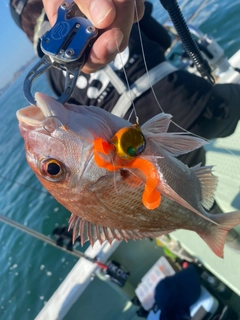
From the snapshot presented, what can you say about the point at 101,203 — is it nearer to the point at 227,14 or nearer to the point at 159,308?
the point at 159,308

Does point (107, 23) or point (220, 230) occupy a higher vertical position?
point (107, 23)

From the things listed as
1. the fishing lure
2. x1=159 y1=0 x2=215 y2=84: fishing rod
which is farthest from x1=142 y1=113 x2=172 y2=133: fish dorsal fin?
x1=159 y1=0 x2=215 y2=84: fishing rod

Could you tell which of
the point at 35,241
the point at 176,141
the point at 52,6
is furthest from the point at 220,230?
the point at 35,241

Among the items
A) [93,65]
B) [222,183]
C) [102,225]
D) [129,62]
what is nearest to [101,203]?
[102,225]

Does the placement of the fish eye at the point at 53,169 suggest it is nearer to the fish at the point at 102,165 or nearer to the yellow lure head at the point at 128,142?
the fish at the point at 102,165

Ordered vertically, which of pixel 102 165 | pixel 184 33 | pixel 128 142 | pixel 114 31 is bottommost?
pixel 102 165

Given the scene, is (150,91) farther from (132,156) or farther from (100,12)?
(132,156)

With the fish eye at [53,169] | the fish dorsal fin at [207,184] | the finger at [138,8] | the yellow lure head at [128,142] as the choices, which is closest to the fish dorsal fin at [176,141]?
the yellow lure head at [128,142]
